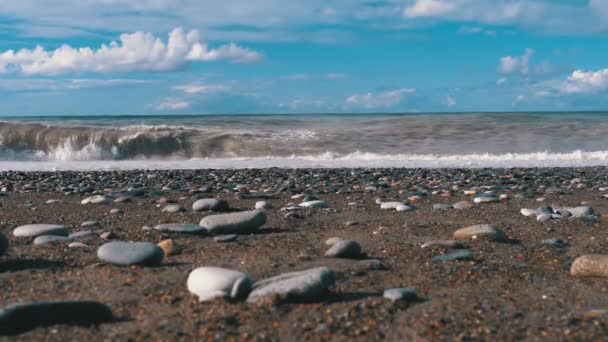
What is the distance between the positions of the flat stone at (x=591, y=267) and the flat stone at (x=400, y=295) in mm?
906

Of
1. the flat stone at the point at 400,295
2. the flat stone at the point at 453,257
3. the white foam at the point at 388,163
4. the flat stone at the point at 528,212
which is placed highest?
the flat stone at the point at 400,295

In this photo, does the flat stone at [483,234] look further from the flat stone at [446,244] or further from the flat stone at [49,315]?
the flat stone at [49,315]

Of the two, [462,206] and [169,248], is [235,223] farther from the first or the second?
[462,206]

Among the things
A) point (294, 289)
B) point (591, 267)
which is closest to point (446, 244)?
point (591, 267)

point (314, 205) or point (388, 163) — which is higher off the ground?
point (314, 205)

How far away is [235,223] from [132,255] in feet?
3.31

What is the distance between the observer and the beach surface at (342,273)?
80.1 inches

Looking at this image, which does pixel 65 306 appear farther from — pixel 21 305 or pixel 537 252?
pixel 537 252

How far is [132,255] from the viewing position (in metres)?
2.86

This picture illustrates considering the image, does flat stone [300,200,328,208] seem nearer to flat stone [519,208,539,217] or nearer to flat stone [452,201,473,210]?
flat stone [452,201,473,210]

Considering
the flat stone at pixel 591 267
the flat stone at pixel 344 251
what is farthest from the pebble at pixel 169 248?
the flat stone at pixel 591 267

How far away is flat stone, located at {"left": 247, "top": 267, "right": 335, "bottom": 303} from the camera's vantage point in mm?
2252

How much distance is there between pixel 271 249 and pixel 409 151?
533 inches

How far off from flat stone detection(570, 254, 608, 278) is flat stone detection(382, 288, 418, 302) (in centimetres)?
91
